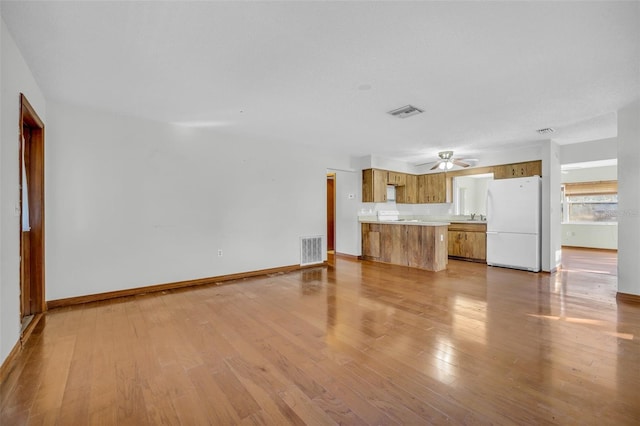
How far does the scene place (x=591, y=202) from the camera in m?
8.02

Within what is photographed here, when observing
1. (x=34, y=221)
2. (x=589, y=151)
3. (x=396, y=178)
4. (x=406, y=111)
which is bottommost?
(x=34, y=221)

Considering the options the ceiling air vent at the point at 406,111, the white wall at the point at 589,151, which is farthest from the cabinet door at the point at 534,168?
the ceiling air vent at the point at 406,111

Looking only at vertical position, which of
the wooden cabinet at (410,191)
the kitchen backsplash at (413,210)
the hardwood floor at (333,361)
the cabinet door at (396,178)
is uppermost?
the cabinet door at (396,178)

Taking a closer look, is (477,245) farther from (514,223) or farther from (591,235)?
(591,235)

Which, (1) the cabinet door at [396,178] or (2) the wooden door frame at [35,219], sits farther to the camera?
(1) the cabinet door at [396,178]

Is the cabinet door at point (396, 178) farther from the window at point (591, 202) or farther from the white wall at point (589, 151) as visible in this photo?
the window at point (591, 202)

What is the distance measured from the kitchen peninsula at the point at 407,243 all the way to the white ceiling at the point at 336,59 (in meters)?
2.22

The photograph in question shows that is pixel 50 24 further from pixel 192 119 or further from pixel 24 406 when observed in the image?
pixel 24 406

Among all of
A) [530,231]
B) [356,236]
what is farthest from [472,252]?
[356,236]

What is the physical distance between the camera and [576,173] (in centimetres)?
818

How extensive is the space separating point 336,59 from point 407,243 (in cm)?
425

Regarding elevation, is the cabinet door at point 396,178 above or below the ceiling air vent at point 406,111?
below

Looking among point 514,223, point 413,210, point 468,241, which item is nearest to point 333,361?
point 514,223

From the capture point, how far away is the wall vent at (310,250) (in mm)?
5633
